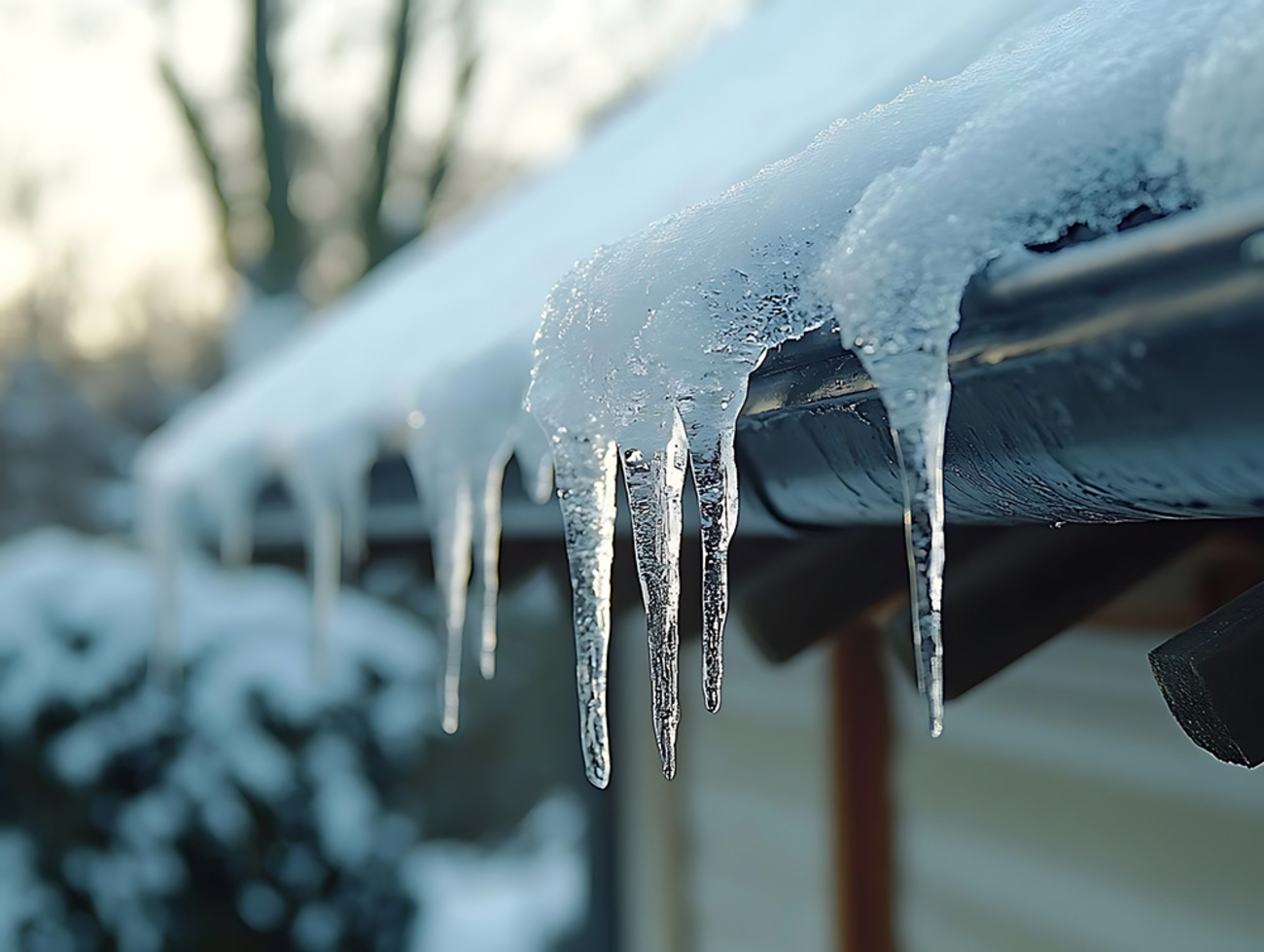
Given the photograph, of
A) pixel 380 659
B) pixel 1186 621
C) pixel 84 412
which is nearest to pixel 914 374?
pixel 1186 621

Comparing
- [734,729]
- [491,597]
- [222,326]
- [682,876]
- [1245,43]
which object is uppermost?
[222,326]

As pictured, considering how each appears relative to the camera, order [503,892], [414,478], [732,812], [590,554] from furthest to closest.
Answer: [503,892] → [732,812] → [414,478] → [590,554]

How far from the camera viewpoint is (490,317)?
65.8 inches

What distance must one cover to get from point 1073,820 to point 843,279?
138 centimetres

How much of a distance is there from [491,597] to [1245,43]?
3.44 ft

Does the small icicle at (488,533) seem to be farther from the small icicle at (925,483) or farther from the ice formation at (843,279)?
the small icicle at (925,483)

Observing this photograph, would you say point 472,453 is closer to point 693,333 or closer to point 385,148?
point 693,333

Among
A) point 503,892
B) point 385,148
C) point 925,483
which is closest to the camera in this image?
point 925,483

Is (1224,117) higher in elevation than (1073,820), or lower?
higher

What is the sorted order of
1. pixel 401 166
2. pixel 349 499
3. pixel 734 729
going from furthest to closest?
1. pixel 401 166
2. pixel 734 729
3. pixel 349 499

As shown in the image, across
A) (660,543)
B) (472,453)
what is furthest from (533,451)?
(660,543)

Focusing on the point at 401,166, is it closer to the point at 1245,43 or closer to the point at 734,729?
the point at 734,729

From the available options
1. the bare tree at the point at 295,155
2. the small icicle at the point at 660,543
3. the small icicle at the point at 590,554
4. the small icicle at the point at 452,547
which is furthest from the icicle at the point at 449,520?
the bare tree at the point at 295,155

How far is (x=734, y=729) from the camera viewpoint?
2756 millimetres
